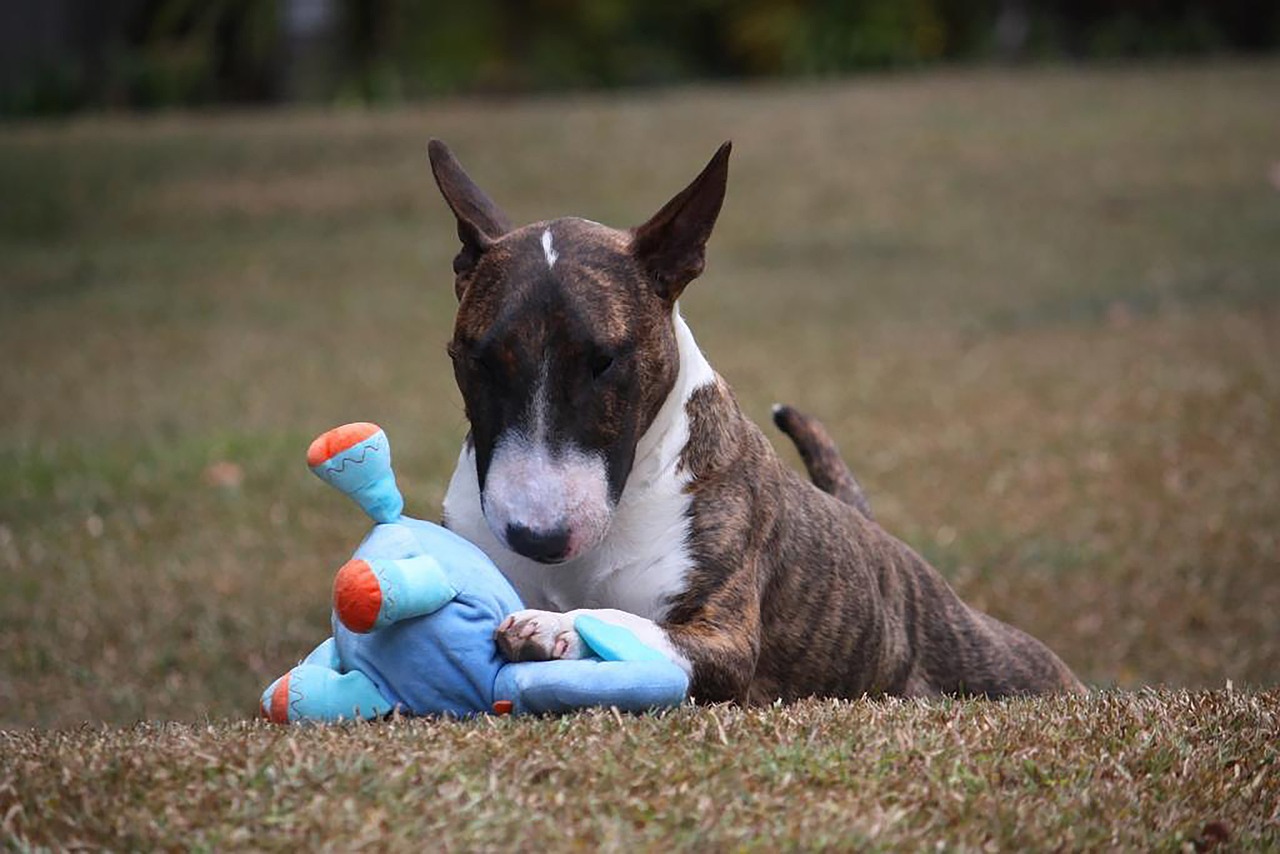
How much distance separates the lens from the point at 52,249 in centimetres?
1820

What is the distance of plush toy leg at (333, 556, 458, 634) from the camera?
12.8 ft

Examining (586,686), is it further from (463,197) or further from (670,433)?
(463,197)

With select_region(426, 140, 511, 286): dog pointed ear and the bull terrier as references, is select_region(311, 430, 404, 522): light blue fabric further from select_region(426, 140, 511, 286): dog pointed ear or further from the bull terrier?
select_region(426, 140, 511, 286): dog pointed ear

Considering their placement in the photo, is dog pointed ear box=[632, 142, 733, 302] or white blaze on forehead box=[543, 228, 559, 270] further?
dog pointed ear box=[632, 142, 733, 302]

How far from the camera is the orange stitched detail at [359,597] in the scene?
389 centimetres

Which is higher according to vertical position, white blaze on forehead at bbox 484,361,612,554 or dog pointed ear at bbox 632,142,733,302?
dog pointed ear at bbox 632,142,733,302

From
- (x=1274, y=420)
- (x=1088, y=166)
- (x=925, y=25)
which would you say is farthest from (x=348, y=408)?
(x=925, y=25)

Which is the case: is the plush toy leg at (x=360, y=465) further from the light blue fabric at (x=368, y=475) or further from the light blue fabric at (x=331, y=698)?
the light blue fabric at (x=331, y=698)

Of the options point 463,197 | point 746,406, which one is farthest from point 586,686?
point 746,406

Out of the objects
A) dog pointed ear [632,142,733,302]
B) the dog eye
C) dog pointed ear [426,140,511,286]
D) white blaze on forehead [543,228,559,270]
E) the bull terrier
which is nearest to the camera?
the bull terrier

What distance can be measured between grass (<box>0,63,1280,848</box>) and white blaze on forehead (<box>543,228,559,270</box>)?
106 centimetres

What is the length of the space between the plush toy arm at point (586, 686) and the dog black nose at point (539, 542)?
23cm

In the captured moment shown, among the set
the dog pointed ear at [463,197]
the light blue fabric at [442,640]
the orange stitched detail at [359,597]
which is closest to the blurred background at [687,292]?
the dog pointed ear at [463,197]

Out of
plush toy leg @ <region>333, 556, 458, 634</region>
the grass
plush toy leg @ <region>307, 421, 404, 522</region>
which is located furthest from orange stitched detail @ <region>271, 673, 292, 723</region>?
plush toy leg @ <region>307, 421, 404, 522</region>
